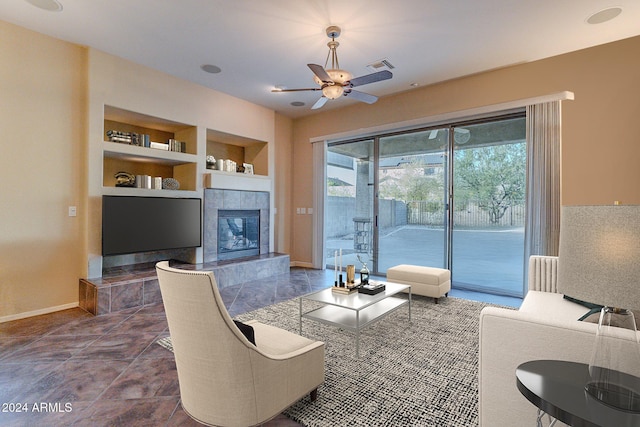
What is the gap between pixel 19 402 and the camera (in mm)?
2006

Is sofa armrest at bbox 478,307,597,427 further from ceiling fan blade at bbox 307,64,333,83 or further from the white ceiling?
the white ceiling

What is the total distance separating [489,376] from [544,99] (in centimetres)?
398

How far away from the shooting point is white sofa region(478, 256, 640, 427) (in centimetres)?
130

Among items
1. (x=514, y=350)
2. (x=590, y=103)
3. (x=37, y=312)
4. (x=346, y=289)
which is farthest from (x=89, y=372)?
(x=590, y=103)

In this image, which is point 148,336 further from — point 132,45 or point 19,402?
point 132,45

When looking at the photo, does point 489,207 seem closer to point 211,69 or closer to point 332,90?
point 332,90

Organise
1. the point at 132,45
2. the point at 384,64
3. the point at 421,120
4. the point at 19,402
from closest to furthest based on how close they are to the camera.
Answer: the point at 19,402
the point at 132,45
the point at 384,64
the point at 421,120

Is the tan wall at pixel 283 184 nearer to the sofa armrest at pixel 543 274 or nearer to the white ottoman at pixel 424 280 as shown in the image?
the white ottoman at pixel 424 280

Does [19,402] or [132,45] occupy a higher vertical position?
[132,45]

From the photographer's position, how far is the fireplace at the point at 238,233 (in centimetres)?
550

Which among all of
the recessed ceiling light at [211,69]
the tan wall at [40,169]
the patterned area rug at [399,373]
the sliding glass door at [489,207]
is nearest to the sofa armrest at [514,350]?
the patterned area rug at [399,373]

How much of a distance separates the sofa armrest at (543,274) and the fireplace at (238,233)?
4390 millimetres

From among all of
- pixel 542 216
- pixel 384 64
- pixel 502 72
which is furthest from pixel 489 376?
pixel 502 72

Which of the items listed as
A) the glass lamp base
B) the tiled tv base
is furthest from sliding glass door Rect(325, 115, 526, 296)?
the glass lamp base
